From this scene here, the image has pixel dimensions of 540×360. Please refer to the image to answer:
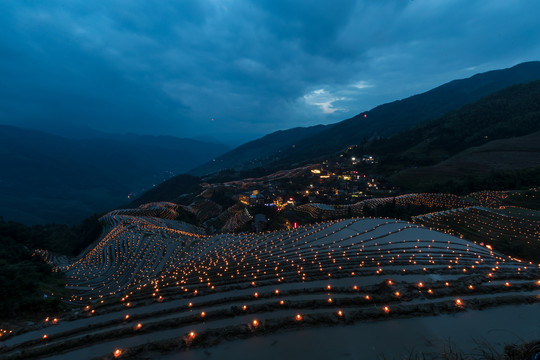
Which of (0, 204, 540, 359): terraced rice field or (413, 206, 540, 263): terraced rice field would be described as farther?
(413, 206, 540, 263): terraced rice field

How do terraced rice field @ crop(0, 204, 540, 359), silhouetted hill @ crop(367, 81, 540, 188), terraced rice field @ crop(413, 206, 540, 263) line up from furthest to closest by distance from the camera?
1. silhouetted hill @ crop(367, 81, 540, 188)
2. terraced rice field @ crop(413, 206, 540, 263)
3. terraced rice field @ crop(0, 204, 540, 359)

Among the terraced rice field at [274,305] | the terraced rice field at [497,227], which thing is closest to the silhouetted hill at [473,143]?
the terraced rice field at [497,227]

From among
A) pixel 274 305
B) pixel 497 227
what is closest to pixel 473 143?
pixel 497 227

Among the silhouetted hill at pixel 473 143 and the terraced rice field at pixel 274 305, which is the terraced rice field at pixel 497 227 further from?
the silhouetted hill at pixel 473 143

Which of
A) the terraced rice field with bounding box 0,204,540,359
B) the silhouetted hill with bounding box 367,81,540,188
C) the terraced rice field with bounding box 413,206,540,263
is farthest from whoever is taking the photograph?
the silhouetted hill with bounding box 367,81,540,188

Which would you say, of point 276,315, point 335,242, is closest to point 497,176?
point 335,242

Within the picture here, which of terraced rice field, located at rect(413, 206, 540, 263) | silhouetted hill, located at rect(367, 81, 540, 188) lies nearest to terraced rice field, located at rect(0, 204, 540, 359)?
terraced rice field, located at rect(413, 206, 540, 263)

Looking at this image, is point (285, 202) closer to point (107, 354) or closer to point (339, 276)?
point (339, 276)

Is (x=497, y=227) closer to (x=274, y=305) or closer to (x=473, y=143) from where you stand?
(x=274, y=305)

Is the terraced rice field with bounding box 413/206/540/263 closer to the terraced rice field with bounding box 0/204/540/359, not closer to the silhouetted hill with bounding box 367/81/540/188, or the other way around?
the terraced rice field with bounding box 0/204/540/359

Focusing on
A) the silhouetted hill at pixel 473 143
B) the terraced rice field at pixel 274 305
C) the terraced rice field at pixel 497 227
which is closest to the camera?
the terraced rice field at pixel 274 305

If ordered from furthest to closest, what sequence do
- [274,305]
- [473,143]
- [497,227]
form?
[473,143]
[497,227]
[274,305]

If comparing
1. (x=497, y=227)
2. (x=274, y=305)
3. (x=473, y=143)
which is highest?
(x=274, y=305)

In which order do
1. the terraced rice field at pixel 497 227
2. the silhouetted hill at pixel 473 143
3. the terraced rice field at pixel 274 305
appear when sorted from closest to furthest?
the terraced rice field at pixel 274 305 < the terraced rice field at pixel 497 227 < the silhouetted hill at pixel 473 143
